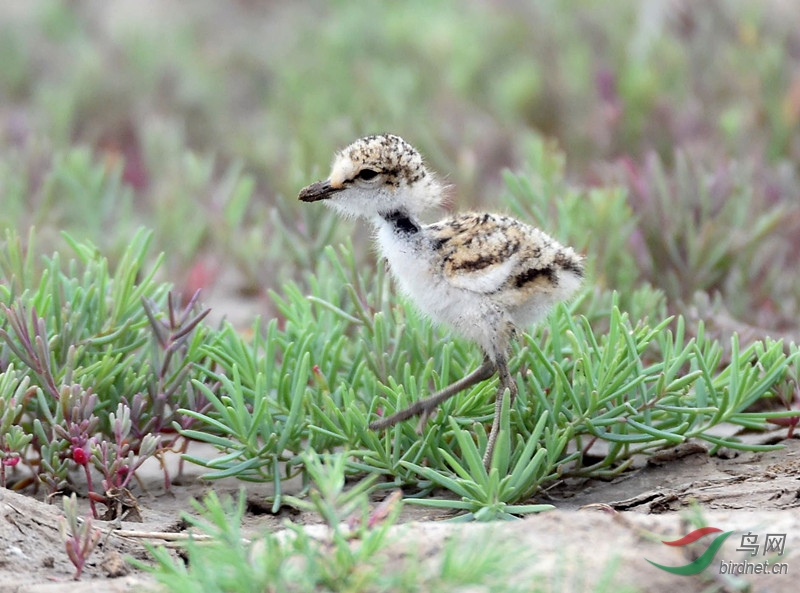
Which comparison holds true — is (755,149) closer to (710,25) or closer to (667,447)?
(710,25)

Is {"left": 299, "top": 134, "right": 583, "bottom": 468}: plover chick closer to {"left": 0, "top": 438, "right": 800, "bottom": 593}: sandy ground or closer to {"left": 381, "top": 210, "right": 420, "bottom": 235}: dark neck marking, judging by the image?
{"left": 381, "top": 210, "right": 420, "bottom": 235}: dark neck marking

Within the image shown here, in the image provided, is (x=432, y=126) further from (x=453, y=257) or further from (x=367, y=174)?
(x=453, y=257)

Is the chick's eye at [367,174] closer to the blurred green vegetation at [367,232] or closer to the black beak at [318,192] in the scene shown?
the black beak at [318,192]

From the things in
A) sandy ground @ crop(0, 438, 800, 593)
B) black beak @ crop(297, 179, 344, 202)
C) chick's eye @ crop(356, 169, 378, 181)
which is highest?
chick's eye @ crop(356, 169, 378, 181)

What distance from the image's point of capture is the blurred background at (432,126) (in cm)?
465

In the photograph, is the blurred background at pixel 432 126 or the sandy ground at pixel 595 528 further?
the blurred background at pixel 432 126

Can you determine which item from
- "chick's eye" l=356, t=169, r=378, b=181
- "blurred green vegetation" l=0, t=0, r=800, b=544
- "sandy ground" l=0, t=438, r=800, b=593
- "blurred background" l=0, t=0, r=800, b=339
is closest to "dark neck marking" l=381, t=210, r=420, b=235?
"chick's eye" l=356, t=169, r=378, b=181

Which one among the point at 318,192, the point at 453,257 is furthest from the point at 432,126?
the point at 453,257

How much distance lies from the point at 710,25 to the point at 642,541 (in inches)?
227

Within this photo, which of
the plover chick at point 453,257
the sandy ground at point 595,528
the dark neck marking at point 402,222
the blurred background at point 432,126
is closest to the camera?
the sandy ground at point 595,528

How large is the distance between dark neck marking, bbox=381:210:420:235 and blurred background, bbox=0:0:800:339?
1132mm

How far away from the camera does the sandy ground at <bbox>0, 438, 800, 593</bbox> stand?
2.36 metres

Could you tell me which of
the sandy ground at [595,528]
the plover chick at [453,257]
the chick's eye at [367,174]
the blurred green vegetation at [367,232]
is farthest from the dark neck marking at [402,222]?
the sandy ground at [595,528]

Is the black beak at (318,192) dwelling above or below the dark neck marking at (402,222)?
above
